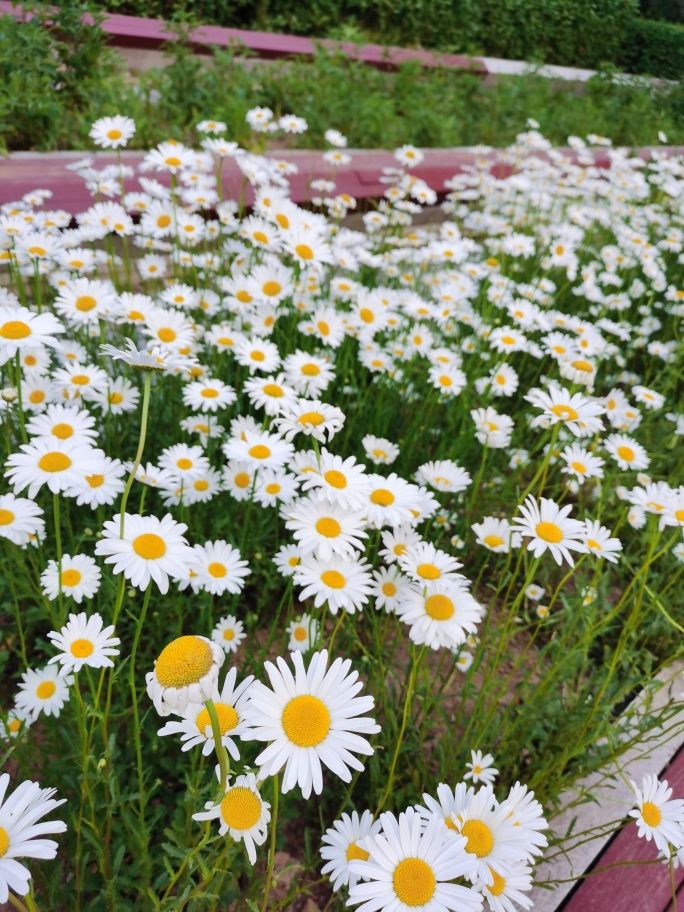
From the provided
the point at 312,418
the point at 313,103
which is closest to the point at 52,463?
the point at 312,418

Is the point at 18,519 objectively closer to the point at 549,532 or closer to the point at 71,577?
the point at 71,577

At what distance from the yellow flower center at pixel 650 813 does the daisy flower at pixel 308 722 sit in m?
0.54

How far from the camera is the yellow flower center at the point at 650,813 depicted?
1.05 m

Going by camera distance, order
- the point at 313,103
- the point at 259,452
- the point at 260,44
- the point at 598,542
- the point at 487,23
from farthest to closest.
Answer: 1. the point at 487,23
2. the point at 260,44
3. the point at 313,103
4. the point at 259,452
5. the point at 598,542

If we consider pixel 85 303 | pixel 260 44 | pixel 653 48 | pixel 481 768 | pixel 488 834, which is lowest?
pixel 481 768

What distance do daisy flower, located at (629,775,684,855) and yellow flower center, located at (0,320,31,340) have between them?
1.32 metres

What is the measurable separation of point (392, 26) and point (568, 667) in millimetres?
7934

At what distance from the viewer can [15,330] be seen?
1.30m

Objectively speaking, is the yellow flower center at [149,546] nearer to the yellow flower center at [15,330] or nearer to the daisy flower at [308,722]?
the daisy flower at [308,722]

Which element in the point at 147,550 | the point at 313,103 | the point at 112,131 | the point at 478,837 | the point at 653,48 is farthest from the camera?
the point at 653,48

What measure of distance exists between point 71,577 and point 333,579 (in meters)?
0.53

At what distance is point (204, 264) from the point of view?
2430mm

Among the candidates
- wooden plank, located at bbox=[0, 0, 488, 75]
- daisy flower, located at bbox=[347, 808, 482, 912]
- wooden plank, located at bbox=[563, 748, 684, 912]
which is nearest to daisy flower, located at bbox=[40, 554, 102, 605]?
daisy flower, located at bbox=[347, 808, 482, 912]

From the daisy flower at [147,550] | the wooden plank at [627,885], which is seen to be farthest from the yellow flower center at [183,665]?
the wooden plank at [627,885]
